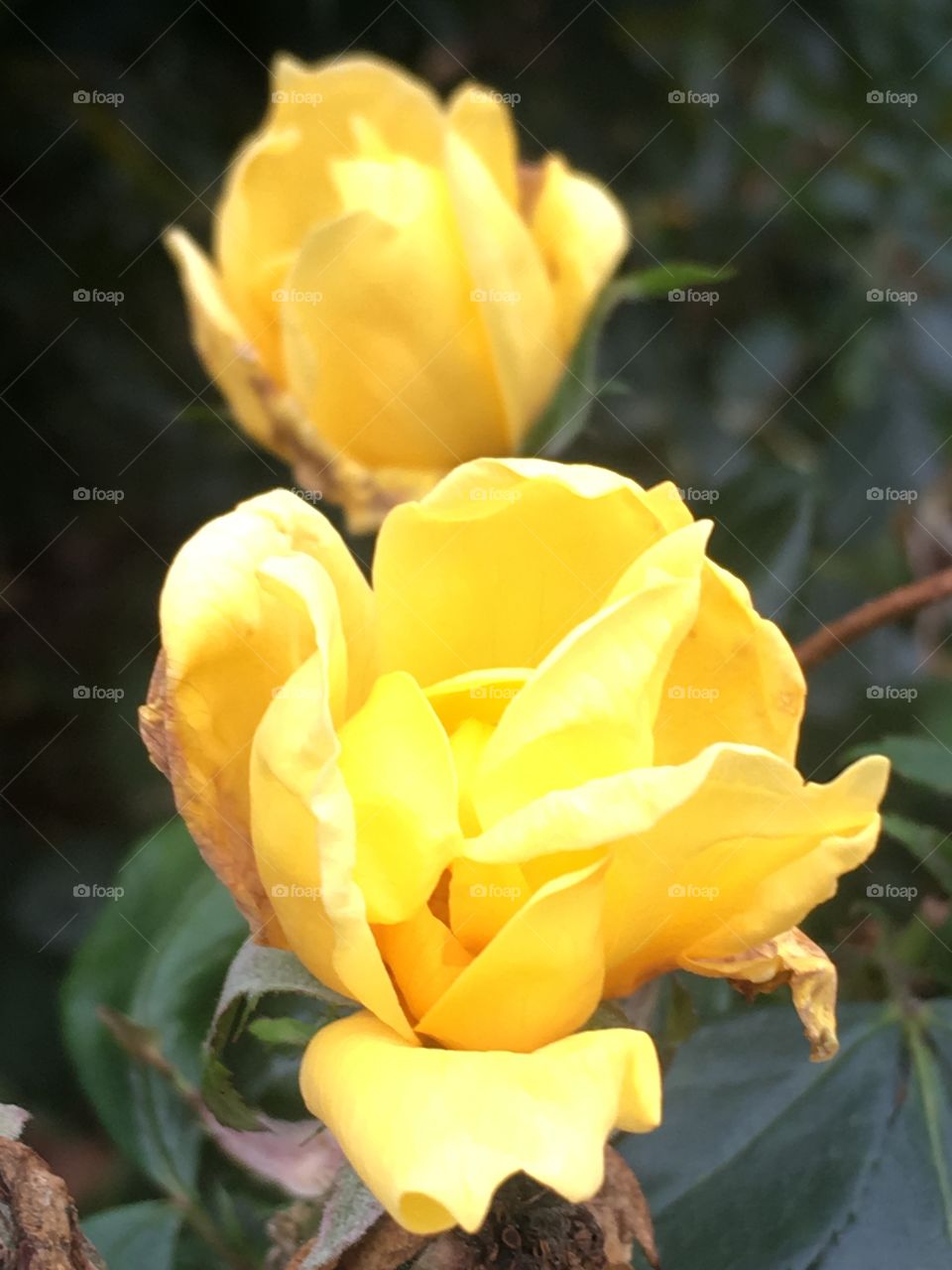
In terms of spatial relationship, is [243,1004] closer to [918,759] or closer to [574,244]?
[918,759]

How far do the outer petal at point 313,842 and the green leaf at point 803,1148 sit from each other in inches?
6.5

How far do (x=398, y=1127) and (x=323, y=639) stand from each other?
114 millimetres

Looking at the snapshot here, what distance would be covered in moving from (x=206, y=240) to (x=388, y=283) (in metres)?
0.46

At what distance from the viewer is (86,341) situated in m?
0.95

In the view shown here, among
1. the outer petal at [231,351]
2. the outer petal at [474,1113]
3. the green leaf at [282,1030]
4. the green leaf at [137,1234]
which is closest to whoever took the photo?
the outer petal at [474,1113]

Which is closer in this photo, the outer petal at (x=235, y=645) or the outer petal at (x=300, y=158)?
the outer petal at (x=235, y=645)

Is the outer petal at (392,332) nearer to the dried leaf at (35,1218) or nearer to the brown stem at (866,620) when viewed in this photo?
the brown stem at (866,620)

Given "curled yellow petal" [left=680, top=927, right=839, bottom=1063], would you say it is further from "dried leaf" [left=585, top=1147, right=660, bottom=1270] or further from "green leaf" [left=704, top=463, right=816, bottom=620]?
"green leaf" [left=704, top=463, right=816, bottom=620]

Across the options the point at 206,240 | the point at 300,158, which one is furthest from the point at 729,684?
the point at 206,240

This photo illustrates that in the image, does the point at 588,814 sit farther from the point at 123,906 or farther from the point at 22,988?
the point at 22,988

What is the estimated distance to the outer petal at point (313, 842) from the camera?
0.31 m

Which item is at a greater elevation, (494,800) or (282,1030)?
(494,800)

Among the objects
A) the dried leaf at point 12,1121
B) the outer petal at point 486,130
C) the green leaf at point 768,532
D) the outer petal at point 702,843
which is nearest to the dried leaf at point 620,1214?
the outer petal at point 702,843

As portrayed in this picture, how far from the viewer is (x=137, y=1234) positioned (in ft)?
1.73
